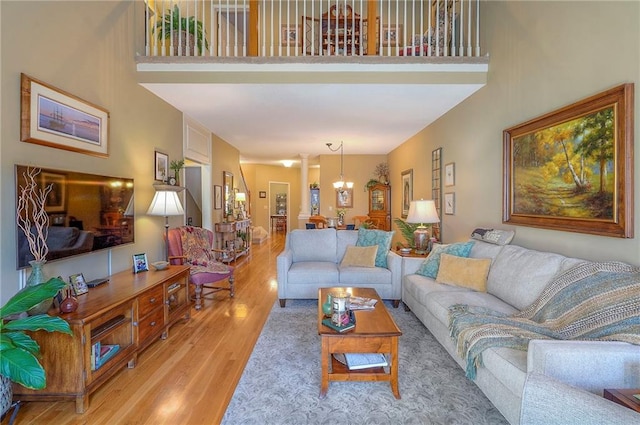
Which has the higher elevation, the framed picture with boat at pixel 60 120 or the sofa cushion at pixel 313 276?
the framed picture with boat at pixel 60 120

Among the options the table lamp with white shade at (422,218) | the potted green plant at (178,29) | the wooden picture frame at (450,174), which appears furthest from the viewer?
the wooden picture frame at (450,174)

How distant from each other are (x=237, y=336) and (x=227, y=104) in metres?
2.97

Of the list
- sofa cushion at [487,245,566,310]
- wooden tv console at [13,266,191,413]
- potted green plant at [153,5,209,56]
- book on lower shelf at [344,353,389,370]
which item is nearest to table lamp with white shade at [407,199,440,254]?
sofa cushion at [487,245,566,310]

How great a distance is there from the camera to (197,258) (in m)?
4.02

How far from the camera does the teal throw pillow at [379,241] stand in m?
3.99

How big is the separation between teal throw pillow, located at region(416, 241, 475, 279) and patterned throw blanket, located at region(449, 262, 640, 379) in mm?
1044

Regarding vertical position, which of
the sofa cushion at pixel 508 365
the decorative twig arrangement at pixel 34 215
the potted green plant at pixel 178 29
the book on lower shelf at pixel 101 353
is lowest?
the book on lower shelf at pixel 101 353

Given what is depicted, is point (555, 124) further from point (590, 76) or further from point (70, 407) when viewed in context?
point (70, 407)

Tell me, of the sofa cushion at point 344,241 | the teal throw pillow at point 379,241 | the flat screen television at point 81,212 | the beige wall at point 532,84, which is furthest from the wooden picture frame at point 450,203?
the flat screen television at point 81,212

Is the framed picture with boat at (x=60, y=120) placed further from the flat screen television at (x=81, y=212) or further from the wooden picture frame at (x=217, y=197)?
the wooden picture frame at (x=217, y=197)

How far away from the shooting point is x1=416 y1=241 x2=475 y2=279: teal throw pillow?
3215 mm

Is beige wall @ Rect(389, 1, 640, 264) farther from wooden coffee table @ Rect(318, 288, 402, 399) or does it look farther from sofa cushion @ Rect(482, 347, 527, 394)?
wooden coffee table @ Rect(318, 288, 402, 399)

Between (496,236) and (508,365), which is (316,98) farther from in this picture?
(508,365)

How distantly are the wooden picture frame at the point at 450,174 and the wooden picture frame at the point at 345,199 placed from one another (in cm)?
370
